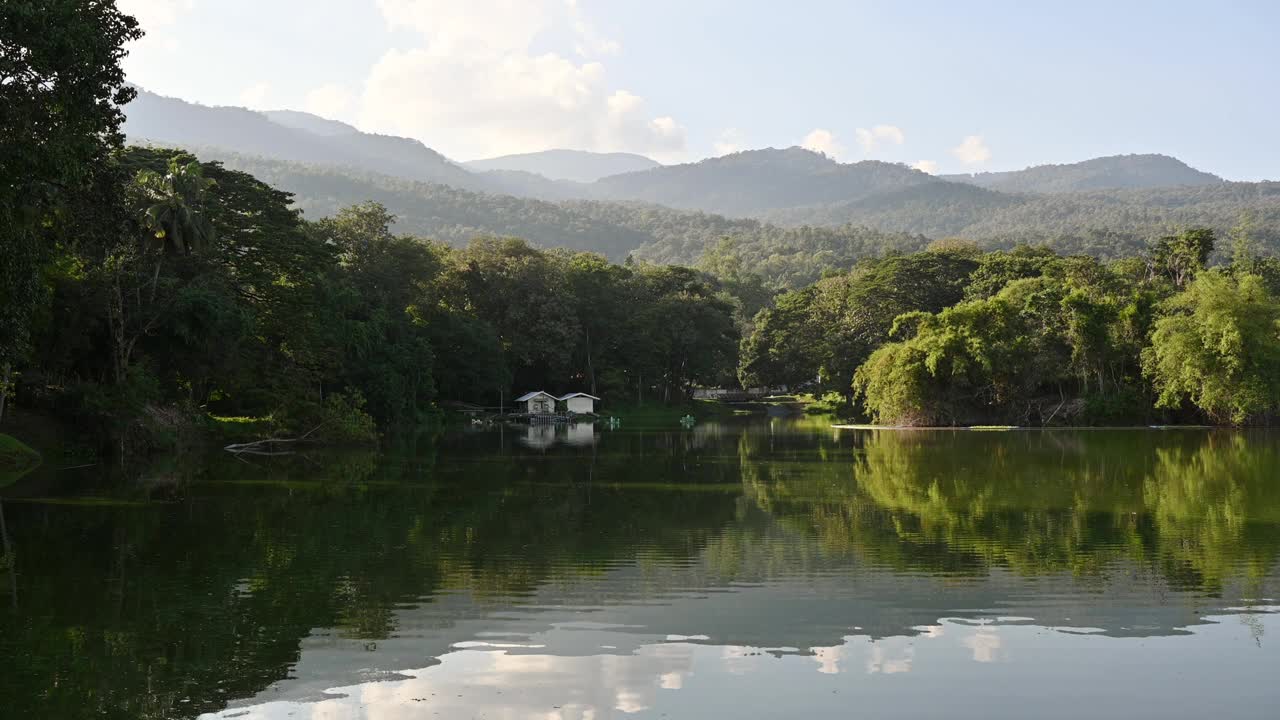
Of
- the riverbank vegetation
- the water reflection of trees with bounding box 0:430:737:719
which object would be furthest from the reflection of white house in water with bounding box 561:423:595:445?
the water reflection of trees with bounding box 0:430:737:719

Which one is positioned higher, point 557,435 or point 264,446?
point 264,446

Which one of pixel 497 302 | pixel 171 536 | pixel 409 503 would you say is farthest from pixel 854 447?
pixel 497 302

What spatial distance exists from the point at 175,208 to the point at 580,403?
Answer: 43298 mm

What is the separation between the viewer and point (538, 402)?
2985 inches

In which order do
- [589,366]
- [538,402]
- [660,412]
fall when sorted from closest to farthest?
[538,402], [589,366], [660,412]

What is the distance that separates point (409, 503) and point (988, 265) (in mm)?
59475

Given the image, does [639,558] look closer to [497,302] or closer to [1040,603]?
[1040,603]

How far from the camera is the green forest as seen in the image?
18.0 m

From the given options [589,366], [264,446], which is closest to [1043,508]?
[264,446]

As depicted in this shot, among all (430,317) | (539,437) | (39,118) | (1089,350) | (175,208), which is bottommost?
(539,437)

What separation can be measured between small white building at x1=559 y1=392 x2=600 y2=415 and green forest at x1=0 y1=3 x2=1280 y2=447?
2503 mm

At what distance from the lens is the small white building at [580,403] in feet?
251

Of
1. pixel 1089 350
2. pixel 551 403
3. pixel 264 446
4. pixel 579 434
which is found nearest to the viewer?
pixel 264 446

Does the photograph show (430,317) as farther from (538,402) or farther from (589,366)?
(589,366)
